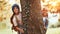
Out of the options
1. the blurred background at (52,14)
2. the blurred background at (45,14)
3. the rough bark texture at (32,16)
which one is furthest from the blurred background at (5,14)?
the blurred background at (52,14)

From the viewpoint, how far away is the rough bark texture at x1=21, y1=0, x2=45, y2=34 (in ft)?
5.72

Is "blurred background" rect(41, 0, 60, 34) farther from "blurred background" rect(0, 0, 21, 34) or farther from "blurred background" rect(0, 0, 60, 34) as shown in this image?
"blurred background" rect(0, 0, 21, 34)

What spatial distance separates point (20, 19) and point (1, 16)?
208 mm

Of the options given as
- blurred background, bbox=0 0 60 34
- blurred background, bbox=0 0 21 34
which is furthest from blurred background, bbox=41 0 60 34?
blurred background, bbox=0 0 21 34

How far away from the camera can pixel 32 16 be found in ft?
5.74

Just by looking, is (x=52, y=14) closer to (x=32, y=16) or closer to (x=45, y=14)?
(x=45, y=14)

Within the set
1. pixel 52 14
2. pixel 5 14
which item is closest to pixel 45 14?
pixel 52 14

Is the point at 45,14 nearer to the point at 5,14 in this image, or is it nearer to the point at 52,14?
the point at 52,14

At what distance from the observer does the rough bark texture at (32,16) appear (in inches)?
68.6

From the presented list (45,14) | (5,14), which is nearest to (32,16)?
(45,14)

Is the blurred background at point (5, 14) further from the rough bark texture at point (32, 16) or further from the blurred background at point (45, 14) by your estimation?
the rough bark texture at point (32, 16)

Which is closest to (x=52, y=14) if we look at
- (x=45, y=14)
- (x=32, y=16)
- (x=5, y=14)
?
(x=45, y=14)

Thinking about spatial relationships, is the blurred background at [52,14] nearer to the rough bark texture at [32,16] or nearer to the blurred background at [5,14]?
the rough bark texture at [32,16]

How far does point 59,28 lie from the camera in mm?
1829
